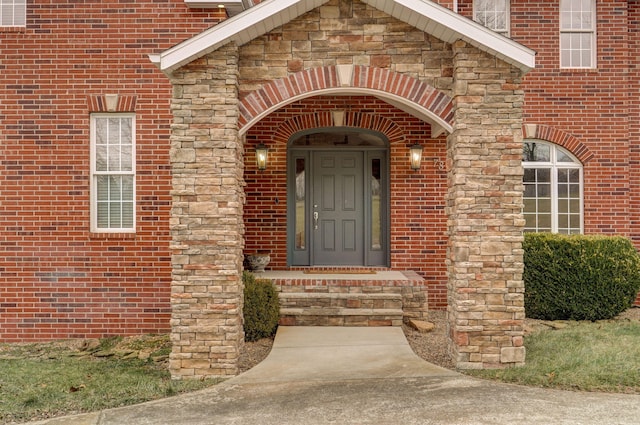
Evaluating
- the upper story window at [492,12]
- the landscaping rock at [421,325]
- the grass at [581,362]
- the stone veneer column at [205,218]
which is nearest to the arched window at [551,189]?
the upper story window at [492,12]

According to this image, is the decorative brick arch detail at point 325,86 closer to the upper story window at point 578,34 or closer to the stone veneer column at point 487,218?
the stone veneer column at point 487,218

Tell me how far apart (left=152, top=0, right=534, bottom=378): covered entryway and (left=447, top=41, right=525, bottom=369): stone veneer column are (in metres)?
0.01

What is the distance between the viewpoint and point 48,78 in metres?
8.76

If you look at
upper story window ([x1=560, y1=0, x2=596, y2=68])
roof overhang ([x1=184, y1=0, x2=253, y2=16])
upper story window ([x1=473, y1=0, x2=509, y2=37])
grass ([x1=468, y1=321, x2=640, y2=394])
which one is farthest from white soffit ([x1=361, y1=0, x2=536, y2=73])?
upper story window ([x1=560, y1=0, x2=596, y2=68])

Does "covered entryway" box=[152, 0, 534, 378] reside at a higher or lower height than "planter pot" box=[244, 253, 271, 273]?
higher

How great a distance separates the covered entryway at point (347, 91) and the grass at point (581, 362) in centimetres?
35

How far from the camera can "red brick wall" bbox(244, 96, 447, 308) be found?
33.9 ft

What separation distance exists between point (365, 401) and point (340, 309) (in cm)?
330

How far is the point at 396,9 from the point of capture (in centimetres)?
645

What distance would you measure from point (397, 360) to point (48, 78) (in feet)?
21.8

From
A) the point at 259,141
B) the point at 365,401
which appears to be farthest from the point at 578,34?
the point at 365,401

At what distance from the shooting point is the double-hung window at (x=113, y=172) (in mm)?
8836

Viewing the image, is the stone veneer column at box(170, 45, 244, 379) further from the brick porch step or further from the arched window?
the arched window

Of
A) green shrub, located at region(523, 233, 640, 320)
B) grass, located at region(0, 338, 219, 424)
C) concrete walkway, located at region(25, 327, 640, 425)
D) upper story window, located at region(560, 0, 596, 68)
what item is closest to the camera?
concrete walkway, located at region(25, 327, 640, 425)
